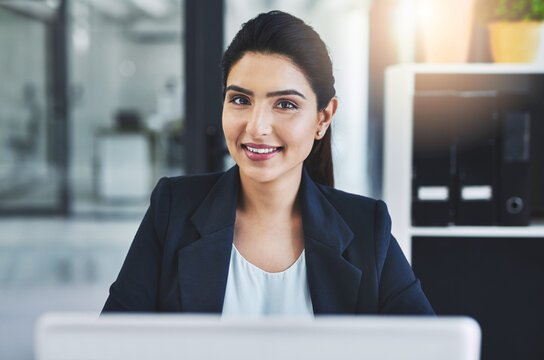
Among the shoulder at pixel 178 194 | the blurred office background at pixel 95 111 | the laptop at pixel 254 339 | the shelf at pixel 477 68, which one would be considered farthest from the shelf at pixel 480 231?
the blurred office background at pixel 95 111

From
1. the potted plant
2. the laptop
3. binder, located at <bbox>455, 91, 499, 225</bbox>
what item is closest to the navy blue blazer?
the laptop

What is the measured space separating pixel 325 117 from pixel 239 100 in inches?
10.1

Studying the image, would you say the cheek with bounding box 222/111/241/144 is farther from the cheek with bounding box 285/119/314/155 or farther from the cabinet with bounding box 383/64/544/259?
the cabinet with bounding box 383/64/544/259

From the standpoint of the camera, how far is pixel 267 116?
111 centimetres

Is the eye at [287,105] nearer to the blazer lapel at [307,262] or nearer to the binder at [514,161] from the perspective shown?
the blazer lapel at [307,262]

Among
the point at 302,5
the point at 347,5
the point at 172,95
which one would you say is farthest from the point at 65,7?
the point at 347,5

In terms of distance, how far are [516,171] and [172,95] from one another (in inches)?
192

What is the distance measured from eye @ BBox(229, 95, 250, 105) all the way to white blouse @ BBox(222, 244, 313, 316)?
35 centimetres

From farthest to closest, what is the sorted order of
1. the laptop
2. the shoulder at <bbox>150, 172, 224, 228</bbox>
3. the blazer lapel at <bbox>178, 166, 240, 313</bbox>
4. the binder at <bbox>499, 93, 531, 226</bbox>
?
the binder at <bbox>499, 93, 531, 226</bbox> → the shoulder at <bbox>150, 172, 224, 228</bbox> → the blazer lapel at <bbox>178, 166, 240, 313</bbox> → the laptop

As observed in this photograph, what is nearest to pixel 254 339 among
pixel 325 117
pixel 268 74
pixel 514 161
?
pixel 268 74

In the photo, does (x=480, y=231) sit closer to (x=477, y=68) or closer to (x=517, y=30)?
(x=477, y=68)

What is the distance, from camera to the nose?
3.60 feet

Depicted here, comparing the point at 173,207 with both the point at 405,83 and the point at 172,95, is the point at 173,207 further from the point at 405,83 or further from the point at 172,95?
the point at 172,95

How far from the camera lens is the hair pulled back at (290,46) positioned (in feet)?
3.85
